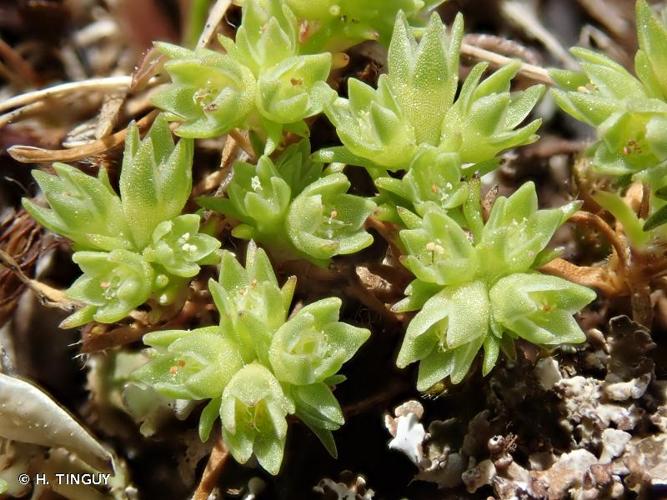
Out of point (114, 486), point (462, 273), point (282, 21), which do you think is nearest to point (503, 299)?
point (462, 273)

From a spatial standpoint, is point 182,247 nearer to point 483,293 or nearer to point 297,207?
point 297,207

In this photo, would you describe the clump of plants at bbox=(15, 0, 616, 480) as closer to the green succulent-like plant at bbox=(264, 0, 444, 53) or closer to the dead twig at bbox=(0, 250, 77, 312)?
the green succulent-like plant at bbox=(264, 0, 444, 53)

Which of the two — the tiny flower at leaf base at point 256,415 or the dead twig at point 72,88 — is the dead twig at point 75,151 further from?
the tiny flower at leaf base at point 256,415

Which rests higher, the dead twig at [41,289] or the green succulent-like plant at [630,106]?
the green succulent-like plant at [630,106]

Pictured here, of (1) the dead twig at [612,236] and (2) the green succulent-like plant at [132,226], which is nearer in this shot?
(2) the green succulent-like plant at [132,226]

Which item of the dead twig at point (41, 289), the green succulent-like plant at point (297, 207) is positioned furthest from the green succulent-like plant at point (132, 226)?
the dead twig at point (41, 289)

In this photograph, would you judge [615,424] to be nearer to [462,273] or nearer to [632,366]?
[632,366]
